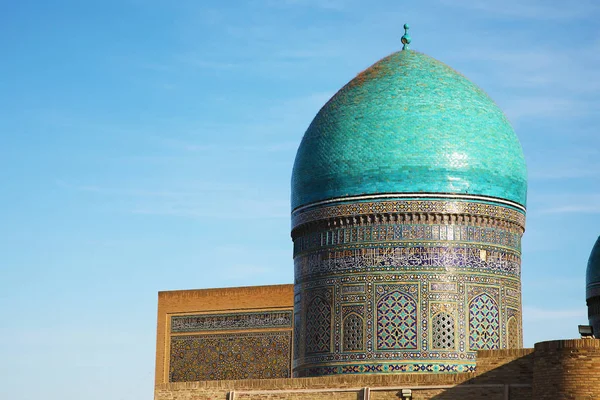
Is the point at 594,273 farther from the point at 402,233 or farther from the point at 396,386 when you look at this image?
the point at 396,386

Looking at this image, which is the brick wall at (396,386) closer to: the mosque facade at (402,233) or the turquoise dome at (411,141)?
the mosque facade at (402,233)

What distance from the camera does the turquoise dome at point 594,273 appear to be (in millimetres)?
18641

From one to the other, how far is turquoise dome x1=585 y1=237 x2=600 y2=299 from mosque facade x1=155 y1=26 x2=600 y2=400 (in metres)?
4.82

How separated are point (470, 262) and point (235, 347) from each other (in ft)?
22.6

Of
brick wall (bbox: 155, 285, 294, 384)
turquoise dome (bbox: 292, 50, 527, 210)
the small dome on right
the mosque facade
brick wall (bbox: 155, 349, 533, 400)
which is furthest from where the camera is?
brick wall (bbox: 155, 285, 294, 384)

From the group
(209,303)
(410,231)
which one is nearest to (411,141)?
(410,231)

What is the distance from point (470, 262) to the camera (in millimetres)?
13625

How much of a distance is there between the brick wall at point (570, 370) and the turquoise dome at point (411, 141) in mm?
3041

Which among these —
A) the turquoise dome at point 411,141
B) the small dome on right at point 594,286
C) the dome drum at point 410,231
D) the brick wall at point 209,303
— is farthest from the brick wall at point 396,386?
the small dome on right at point 594,286

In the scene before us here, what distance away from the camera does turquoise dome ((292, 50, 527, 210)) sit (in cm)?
1373

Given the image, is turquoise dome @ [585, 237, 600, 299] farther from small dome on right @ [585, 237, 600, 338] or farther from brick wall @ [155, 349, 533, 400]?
brick wall @ [155, 349, 533, 400]

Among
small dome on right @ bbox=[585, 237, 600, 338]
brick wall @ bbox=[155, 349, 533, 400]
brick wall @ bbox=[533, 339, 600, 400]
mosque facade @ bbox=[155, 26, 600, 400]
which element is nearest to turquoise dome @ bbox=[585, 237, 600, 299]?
small dome on right @ bbox=[585, 237, 600, 338]

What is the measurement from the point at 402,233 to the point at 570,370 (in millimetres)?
3147

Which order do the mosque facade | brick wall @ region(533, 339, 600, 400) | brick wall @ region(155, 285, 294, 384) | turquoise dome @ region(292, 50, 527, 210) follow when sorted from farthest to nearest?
brick wall @ region(155, 285, 294, 384)
turquoise dome @ region(292, 50, 527, 210)
the mosque facade
brick wall @ region(533, 339, 600, 400)
